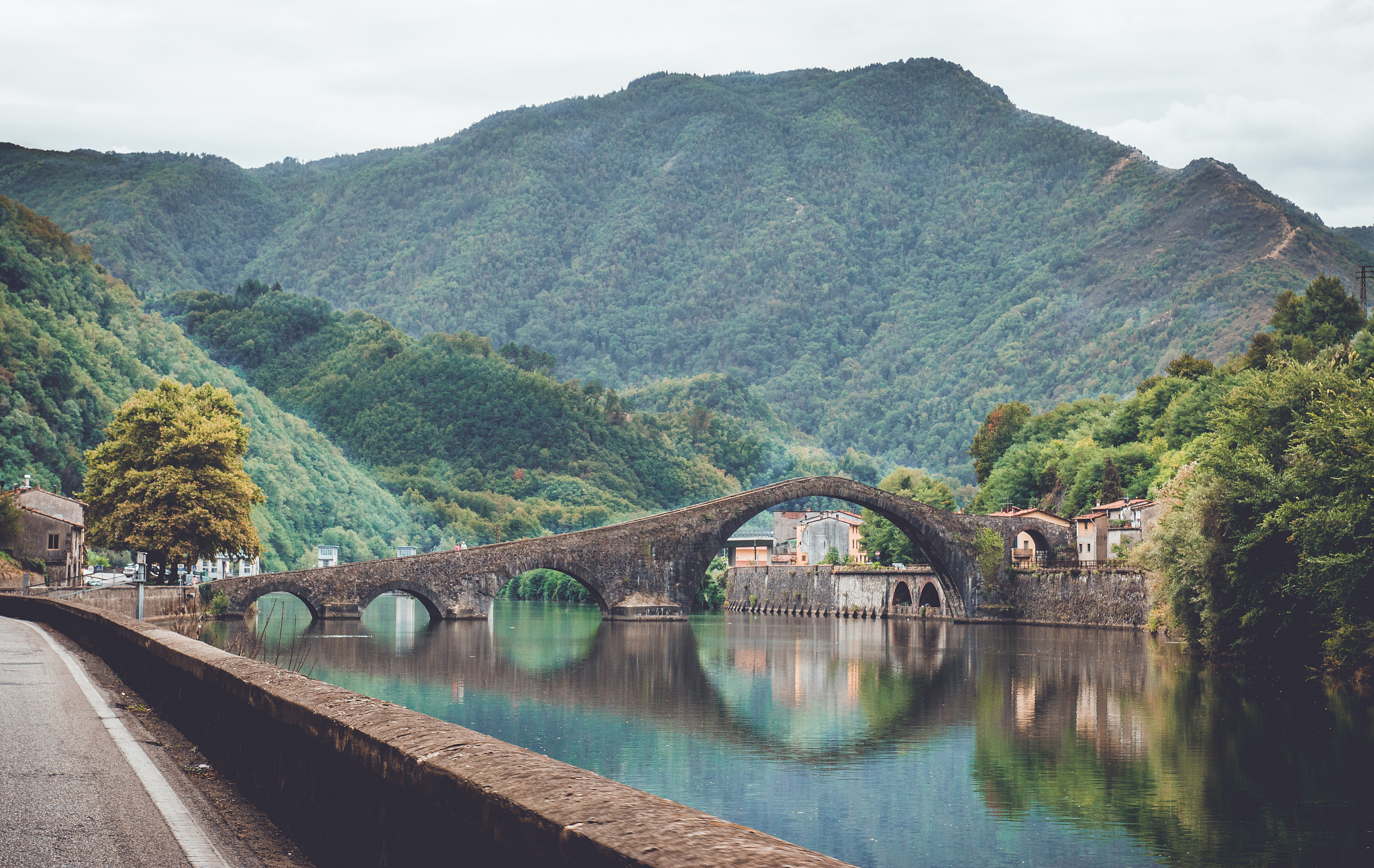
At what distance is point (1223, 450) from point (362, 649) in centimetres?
2381

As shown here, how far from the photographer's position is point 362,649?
129 ft

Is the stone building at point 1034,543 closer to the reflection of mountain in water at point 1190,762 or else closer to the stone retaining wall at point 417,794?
the reflection of mountain in water at point 1190,762

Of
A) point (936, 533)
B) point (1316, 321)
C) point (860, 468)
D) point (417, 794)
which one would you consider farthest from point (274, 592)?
point (860, 468)

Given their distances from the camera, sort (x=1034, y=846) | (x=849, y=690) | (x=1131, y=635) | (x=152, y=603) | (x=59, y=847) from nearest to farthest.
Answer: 1. (x=59, y=847)
2. (x=1034, y=846)
3. (x=849, y=690)
4. (x=152, y=603)
5. (x=1131, y=635)

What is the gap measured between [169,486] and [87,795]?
38.4 m

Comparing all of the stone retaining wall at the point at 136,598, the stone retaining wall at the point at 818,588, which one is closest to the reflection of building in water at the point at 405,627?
the stone retaining wall at the point at 136,598

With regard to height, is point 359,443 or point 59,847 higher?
point 359,443

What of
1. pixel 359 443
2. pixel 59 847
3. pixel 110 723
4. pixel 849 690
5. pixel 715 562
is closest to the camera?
pixel 59 847

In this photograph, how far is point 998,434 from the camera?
10450cm

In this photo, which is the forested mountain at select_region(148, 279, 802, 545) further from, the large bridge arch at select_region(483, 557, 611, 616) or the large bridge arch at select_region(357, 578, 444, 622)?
the large bridge arch at select_region(357, 578, 444, 622)

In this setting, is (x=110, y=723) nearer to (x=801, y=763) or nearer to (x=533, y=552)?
(x=801, y=763)

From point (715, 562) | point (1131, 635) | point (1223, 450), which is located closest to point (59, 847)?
point (1223, 450)

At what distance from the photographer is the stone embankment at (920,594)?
56094 millimetres

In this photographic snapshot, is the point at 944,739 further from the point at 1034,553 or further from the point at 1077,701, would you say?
the point at 1034,553
